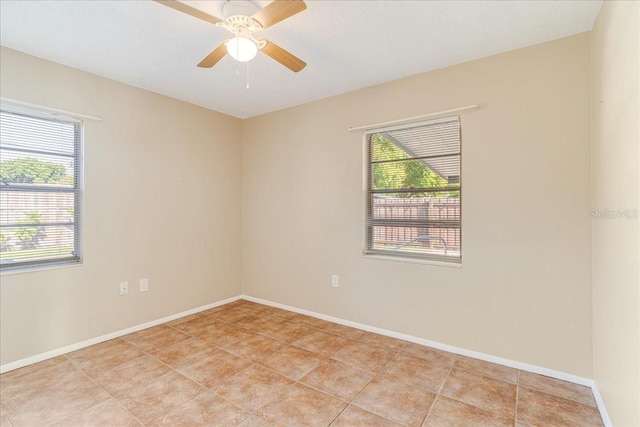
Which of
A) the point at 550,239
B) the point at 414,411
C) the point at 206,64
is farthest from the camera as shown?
the point at 550,239

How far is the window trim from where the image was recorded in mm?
2357

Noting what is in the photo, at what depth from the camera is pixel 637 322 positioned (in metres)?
1.30

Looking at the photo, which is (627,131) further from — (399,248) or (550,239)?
(399,248)

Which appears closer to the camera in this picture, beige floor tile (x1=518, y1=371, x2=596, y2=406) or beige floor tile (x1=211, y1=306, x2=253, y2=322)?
beige floor tile (x1=518, y1=371, x2=596, y2=406)

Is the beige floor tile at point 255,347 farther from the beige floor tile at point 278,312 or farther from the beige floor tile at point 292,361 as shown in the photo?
the beige floor tile at point 278,312

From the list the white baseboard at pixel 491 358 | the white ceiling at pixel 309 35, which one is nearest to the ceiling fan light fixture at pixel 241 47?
the white ceiling at pixel 309 35

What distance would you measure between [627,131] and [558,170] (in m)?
0.81

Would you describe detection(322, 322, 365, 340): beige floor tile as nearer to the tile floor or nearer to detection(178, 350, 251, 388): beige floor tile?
the tile floor

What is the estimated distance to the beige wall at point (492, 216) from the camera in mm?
2148

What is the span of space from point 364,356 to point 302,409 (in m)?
0.82

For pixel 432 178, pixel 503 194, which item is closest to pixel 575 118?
pixel 503 194

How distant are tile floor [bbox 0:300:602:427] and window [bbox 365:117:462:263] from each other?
2.99 feet

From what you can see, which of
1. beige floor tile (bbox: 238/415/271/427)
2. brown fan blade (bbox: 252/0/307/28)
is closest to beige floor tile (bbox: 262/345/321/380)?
beige floor tile (bbox: 238/415/271/427)

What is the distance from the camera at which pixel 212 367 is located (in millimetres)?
2350
